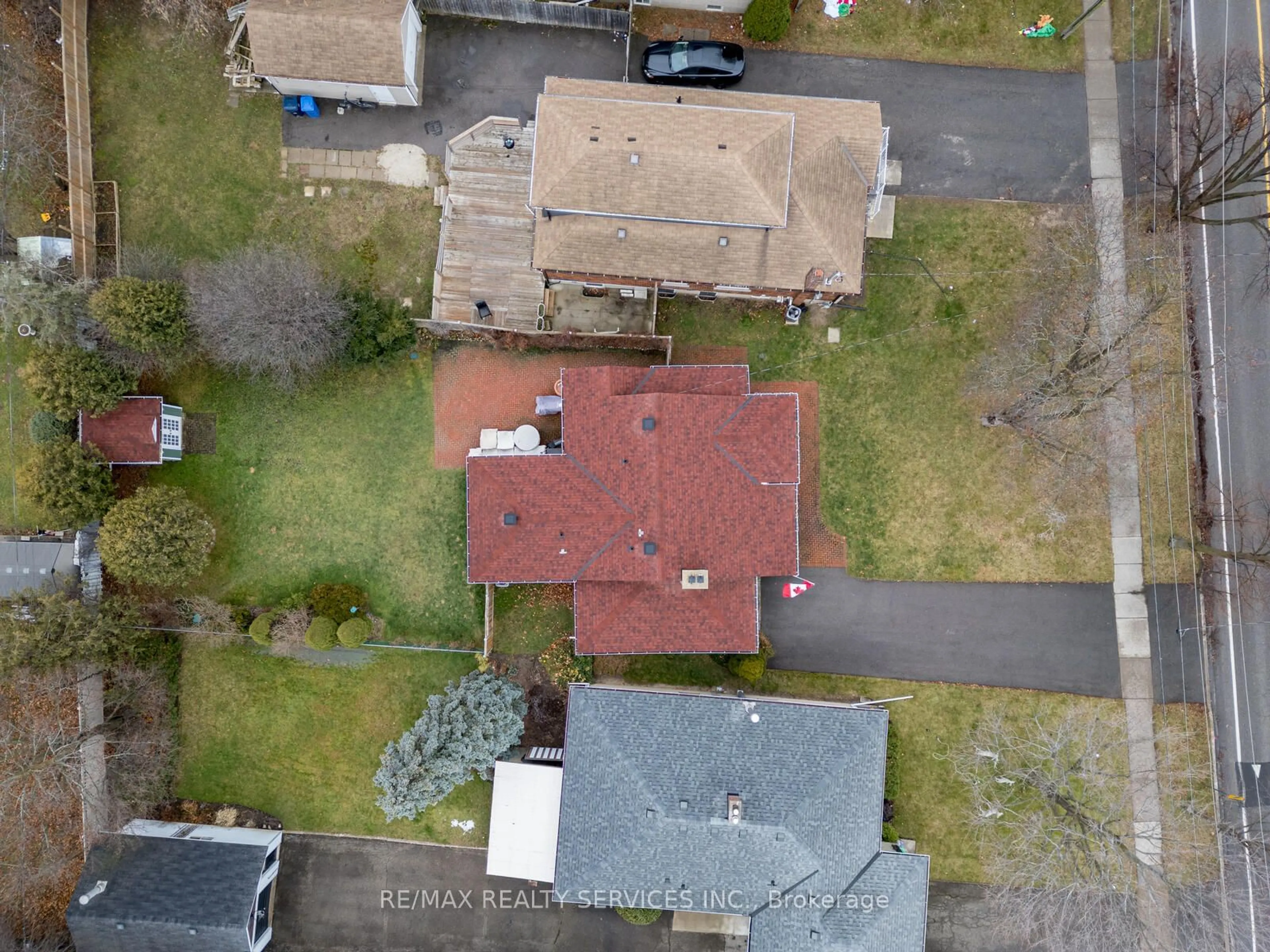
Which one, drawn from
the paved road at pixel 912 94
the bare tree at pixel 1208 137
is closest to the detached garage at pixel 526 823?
the paved road at pixel 912 94

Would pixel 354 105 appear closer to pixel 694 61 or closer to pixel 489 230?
pixel 489 230

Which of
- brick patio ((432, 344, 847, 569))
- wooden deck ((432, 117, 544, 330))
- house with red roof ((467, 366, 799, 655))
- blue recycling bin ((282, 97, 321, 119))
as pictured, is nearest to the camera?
house with red roof ((467, 366, 799, 655))

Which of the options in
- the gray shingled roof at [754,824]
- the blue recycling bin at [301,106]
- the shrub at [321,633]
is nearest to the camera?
the gray shingled roof at [754,824]

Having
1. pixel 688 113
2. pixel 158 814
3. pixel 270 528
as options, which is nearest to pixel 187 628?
pixel 270 528

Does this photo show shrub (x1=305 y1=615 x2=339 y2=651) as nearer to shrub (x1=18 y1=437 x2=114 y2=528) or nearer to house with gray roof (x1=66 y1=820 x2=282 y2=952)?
house with gray roof (x1=66 y1=820 x2=282 y2=952)

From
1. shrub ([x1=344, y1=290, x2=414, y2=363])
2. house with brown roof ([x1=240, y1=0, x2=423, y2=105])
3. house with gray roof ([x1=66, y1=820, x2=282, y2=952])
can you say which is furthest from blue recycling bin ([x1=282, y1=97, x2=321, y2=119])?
house with gray roof ([x1=66, y1=820, x2=282, y2=952])

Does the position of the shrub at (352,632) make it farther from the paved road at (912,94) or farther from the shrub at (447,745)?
the paved road at (912,94)
